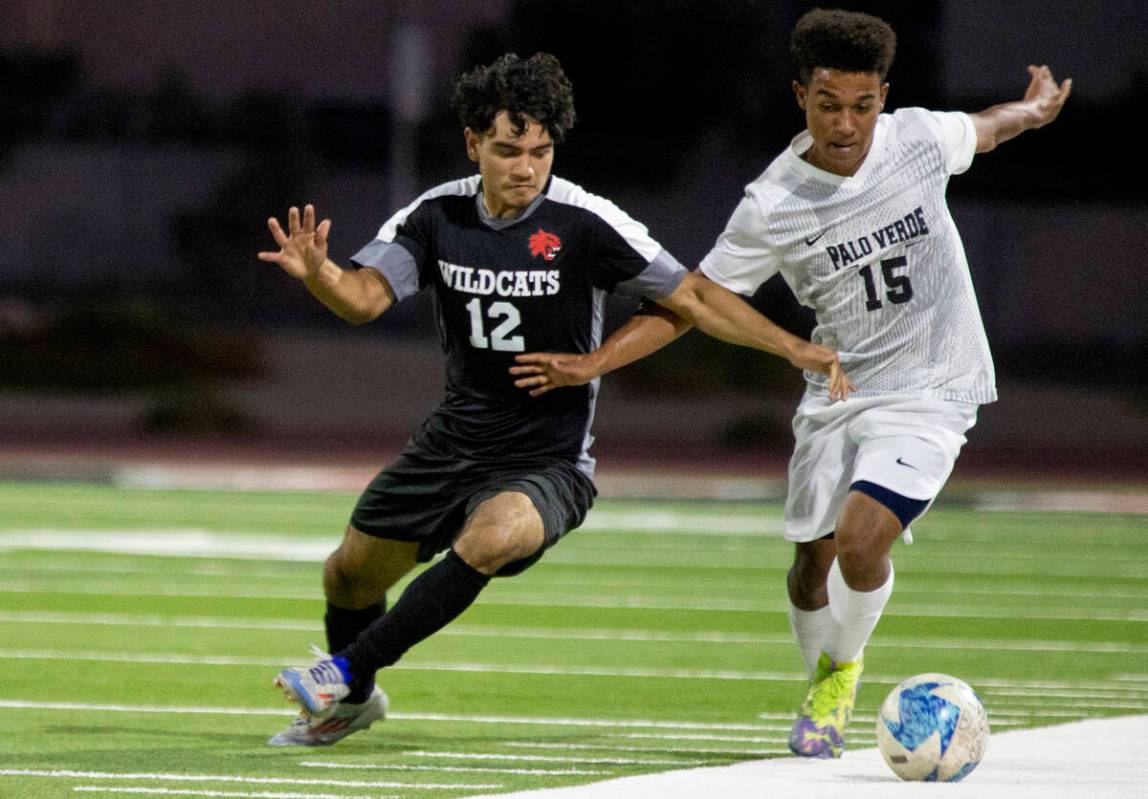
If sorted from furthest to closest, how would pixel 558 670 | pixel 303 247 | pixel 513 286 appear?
pixel 558 670
pixel 513 286
pixel 303 247

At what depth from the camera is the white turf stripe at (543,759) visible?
6.63 meters

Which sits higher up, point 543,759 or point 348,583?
point 348,583

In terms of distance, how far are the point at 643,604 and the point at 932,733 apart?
6750 millimetres

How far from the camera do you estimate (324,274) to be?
6.51 metres

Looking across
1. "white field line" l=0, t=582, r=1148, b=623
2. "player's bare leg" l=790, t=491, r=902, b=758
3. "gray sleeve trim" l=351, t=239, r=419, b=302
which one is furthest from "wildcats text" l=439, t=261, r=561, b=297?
"white field line" l=0, t=582, r=1148, b=623

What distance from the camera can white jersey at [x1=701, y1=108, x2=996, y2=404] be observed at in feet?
22.6

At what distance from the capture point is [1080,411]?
112 ft

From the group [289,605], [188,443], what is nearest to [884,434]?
[289,605]

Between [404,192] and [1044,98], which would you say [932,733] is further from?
[404,192]

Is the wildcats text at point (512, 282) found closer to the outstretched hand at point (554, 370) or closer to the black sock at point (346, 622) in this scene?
the outstretched hand at point (554, 370)

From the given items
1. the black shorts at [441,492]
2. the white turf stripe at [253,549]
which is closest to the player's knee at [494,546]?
the black shorts at [441,492]

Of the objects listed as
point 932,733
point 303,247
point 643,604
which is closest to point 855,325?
point 932,733

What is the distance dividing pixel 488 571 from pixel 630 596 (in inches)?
264

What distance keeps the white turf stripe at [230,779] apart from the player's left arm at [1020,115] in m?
2.79
